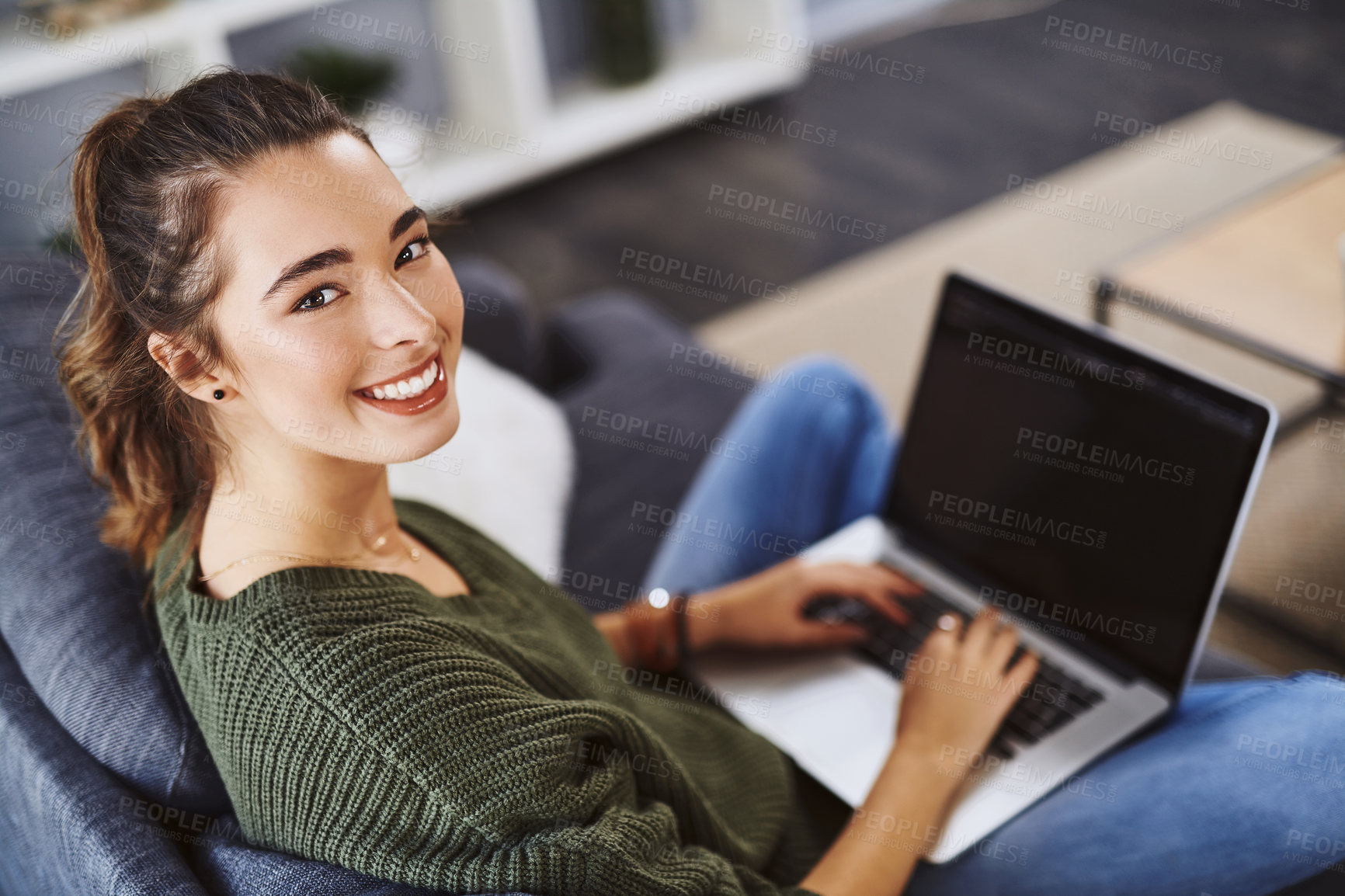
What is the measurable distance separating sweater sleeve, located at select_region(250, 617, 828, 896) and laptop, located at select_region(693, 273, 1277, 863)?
387mm

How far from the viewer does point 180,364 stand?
89 centimetres

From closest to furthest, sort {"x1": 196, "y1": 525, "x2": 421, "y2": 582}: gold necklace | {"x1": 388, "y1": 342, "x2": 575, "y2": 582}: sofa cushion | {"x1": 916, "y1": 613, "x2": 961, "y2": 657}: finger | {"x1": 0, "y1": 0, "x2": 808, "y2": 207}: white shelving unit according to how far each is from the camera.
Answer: {"x1": 196, "y1": 525, "x2": 421, "y2": 582}: gold necklace, {"x1": 916, "y1": 613, "x2": 961, "y2": 657}: finger, {"x1": 388, "y1": 342, "x2": 575, "y2": 582}: sofa cushion, {"x1": 0, "y1": 0, "x2": 808, "y2": 207}: white shelving unit

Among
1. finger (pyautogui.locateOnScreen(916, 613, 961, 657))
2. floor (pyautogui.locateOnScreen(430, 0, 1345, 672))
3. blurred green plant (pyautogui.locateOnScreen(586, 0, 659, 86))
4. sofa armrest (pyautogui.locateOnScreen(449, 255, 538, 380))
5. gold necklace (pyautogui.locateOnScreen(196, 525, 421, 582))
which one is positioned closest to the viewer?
gold necklace (pyautogui.locateOnScreen(196, 525, 421, 582))

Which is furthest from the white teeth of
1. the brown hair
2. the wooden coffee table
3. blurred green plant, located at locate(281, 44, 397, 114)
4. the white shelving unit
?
blurred green plant, located at locate(281, 44, 397, 114)

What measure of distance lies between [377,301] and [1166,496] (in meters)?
0.78

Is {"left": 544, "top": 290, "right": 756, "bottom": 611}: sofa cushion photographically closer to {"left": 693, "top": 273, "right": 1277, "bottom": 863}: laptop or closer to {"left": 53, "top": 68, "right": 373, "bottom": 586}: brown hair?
{"left": 693, "top": 273, "right": 1277, "bottom": 863}: laptop

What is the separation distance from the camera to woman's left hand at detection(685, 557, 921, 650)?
1309mm

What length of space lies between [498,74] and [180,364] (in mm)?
2651

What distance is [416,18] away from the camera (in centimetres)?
341

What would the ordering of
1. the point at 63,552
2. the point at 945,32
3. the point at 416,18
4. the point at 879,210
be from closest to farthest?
the point at 63,552, the point at 879,210, the point at 416,18, the point at 945,32

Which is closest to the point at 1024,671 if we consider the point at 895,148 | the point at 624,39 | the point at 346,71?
the point at 346,71

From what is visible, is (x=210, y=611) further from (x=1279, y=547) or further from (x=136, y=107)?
(x=1279, y=547)

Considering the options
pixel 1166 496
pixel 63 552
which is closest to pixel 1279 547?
pixel 1166 496

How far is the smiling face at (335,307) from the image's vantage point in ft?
2.72
